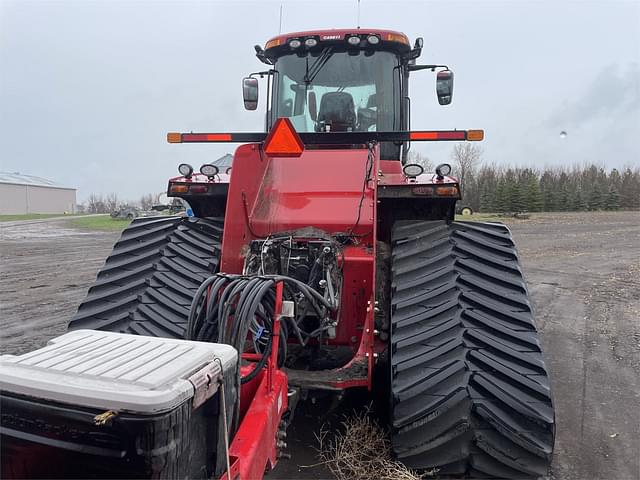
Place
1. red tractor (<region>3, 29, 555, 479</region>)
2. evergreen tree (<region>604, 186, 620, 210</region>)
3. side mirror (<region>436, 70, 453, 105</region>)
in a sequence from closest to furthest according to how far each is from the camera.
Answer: red tractor (<region>3, 29, 555, 479</region>) < side mirror (<region>436, 70, 453, 105</region>) < evergreen tree (<region>604, 186, 620, 210</region>)

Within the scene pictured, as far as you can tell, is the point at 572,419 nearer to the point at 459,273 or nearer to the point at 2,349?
the point at 459,273

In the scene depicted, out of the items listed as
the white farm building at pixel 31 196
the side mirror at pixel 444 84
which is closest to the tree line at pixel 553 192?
the side mirror at pixel 444 84

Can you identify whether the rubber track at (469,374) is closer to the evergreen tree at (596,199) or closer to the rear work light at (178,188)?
the rear work light at (178,188)

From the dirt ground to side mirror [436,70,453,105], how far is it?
2.78m

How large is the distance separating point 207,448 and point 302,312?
139 centimetres

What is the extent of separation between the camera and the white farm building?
59531 mm

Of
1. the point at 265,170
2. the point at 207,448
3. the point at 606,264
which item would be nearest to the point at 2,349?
the point at 265,170

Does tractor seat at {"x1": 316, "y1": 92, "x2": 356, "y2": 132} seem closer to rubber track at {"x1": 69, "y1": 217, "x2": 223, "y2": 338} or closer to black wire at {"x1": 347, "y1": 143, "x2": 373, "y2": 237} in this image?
black wire at {"x1": 347, "y1": 143, "x2": 373, "y2": 237}

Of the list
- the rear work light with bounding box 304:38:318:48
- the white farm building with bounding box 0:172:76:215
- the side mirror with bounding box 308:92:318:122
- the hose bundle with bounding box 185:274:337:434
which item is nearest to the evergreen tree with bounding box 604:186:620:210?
the side mirror with bounding box 308:92:318:122

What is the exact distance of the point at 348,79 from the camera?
431 cm

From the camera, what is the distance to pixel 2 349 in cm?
520

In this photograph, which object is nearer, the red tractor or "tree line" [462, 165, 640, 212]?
the red tractor

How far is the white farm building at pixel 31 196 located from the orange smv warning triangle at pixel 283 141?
210 ft

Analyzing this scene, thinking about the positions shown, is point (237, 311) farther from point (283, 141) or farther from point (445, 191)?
point (445, 191)
